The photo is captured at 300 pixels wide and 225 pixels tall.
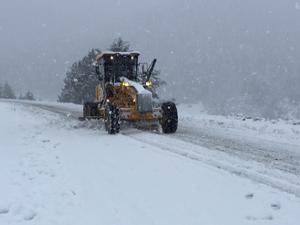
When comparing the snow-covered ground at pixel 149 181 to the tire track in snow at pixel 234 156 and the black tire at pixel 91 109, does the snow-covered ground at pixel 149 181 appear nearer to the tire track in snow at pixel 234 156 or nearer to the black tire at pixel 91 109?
the tire track in snow at pixel 234 156

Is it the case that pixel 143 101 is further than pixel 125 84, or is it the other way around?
pixel 125 84

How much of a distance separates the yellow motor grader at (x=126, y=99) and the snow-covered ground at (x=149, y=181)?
238 centimetres

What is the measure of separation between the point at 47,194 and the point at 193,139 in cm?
726

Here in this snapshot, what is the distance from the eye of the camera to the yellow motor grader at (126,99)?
16766 mm

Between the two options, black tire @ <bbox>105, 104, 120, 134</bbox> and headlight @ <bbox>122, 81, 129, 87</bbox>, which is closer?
black tire @ <bbox>105, 104, 120, 134</bbox>

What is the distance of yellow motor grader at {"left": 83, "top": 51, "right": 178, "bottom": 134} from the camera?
16.8 meters

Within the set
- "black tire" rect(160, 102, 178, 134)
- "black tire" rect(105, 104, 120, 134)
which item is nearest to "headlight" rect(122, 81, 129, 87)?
"black tire" rect(160, 102, 178, 134)

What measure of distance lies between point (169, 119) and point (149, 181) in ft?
27.5

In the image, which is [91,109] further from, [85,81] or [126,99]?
[85,81]

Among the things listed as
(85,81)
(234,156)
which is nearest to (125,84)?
(234,156)

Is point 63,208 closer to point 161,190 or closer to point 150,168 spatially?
point 161,190

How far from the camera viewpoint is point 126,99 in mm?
18453

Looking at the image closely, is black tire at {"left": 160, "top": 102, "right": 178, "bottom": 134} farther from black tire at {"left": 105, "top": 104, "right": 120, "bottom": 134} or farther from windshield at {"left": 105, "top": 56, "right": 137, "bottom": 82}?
windshield at {"left": 105, "top": 56, "right": 137, "bottom": 82}

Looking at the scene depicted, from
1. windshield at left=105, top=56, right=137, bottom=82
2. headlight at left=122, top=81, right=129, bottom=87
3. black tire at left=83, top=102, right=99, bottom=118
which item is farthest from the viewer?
black tire at left=83, top=102, right=99, bottom=118
